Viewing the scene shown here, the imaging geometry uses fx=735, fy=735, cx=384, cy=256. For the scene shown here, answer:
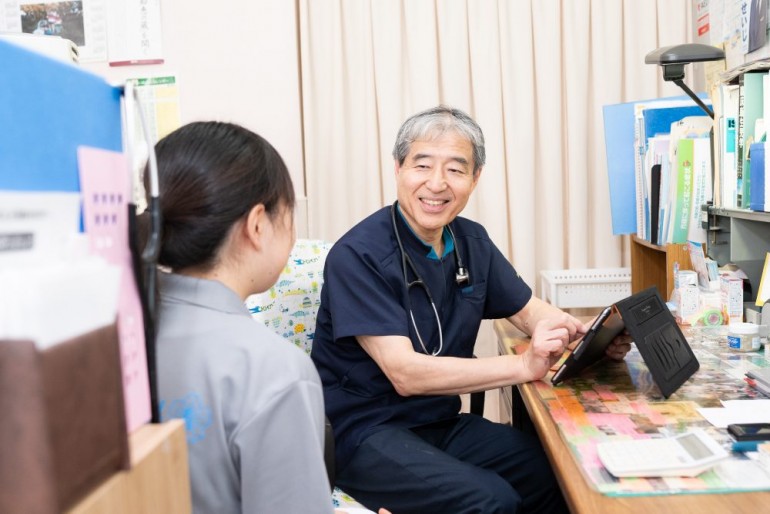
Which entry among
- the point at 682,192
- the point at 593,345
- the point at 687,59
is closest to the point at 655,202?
the point at 682,192

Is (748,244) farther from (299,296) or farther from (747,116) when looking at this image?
(299,296)

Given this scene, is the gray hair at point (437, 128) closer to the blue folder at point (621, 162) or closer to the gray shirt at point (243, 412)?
the blue folder at point (621, 162)

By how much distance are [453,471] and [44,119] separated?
3.62ft

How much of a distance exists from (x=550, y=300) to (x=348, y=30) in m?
1.25

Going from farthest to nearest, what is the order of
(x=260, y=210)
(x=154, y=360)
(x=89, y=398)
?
(x=260, y=210) < (x=154, y=360) < (x=89, y=398)

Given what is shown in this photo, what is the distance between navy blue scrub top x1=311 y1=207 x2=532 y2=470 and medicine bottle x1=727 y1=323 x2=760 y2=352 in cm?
57

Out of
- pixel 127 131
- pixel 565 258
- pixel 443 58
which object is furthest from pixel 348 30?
pixel 127 131

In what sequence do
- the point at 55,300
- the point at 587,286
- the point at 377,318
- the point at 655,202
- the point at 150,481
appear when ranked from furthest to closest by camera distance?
the point at 587,286
the point at 655,202
the point at 377,318
the point at 150,481
the point at 55,300

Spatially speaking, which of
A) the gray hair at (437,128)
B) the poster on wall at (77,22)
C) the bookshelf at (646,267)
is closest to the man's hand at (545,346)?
the gray hair at (437,128)

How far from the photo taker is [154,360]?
641 mm

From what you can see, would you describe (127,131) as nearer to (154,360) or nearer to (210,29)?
(154,360)

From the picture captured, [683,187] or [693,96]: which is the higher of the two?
[693,96]

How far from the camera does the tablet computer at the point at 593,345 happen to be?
1382 millimetres

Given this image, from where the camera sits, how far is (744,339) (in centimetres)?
166
